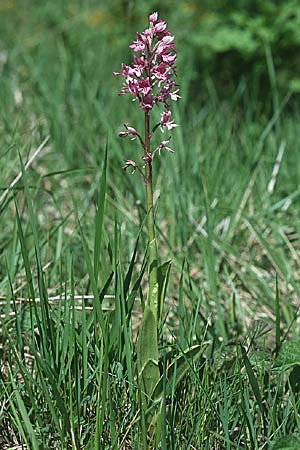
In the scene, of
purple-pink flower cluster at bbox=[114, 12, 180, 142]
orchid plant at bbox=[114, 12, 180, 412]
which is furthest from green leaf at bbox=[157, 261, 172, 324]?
purple-pink flower cluster at bbox=[114, 12, 180, 142]

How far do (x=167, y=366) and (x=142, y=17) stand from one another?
317 centimetres

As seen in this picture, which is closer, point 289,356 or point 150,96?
point 150,96

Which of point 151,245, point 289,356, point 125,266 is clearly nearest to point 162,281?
point 151,245

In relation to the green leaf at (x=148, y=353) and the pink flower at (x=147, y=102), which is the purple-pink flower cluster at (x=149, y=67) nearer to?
the pink flower at (x=147, y=102)

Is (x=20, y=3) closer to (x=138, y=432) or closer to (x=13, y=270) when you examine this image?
(x=13, y=270)

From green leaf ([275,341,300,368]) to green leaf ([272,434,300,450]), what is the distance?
215 millimetres

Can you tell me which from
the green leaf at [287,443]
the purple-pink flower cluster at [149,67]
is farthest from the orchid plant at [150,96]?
the green leaf at [287,443]

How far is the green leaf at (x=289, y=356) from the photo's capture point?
148 centimetres

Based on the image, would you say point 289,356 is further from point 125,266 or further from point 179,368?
point 125,266

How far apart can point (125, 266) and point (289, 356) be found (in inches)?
30.9

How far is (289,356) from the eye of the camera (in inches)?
59.1

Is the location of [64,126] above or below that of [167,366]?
above

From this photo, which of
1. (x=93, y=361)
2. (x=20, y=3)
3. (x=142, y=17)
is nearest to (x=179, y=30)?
(x=142, y=17)

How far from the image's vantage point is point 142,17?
4191mm
